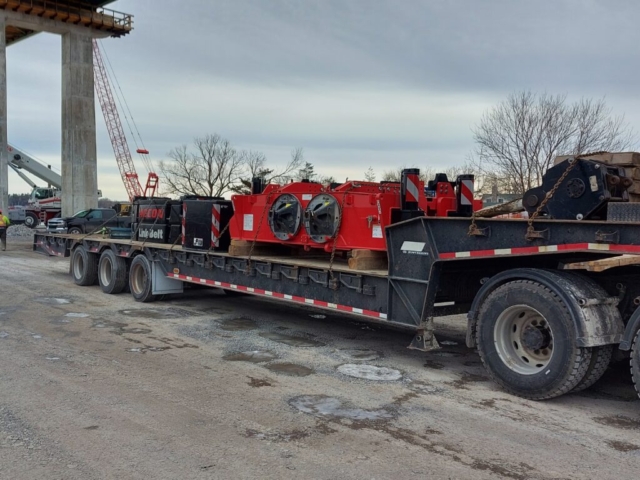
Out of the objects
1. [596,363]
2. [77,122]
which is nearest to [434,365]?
[596,363]

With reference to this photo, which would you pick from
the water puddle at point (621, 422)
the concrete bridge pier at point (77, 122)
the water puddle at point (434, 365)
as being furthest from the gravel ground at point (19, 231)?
the water puddle at point (621, 422)

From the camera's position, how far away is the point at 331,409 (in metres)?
5.32

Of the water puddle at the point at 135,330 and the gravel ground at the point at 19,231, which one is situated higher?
the gravel ground at the point at 19,231

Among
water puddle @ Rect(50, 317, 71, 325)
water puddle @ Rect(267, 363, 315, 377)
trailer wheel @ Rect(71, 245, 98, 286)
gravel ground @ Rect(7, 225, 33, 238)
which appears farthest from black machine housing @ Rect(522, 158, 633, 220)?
gravel ground @ Rect(7, 225, 33, 238)

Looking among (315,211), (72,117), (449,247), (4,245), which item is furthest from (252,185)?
(72,117)

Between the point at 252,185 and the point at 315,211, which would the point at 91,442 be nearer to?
the point at 315,211

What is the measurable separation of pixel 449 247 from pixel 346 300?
1.75 meters

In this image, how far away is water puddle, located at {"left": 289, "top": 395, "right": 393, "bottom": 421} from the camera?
16.9ft

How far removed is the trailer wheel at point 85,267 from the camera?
45.4 feet

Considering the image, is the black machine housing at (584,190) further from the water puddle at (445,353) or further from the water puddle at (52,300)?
the water puddle at (52,300)

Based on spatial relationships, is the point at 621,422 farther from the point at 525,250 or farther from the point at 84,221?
the point at 84,221

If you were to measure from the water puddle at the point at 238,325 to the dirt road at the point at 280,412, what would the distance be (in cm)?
33

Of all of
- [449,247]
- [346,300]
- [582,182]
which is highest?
[582,182]

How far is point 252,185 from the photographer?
9.55m
